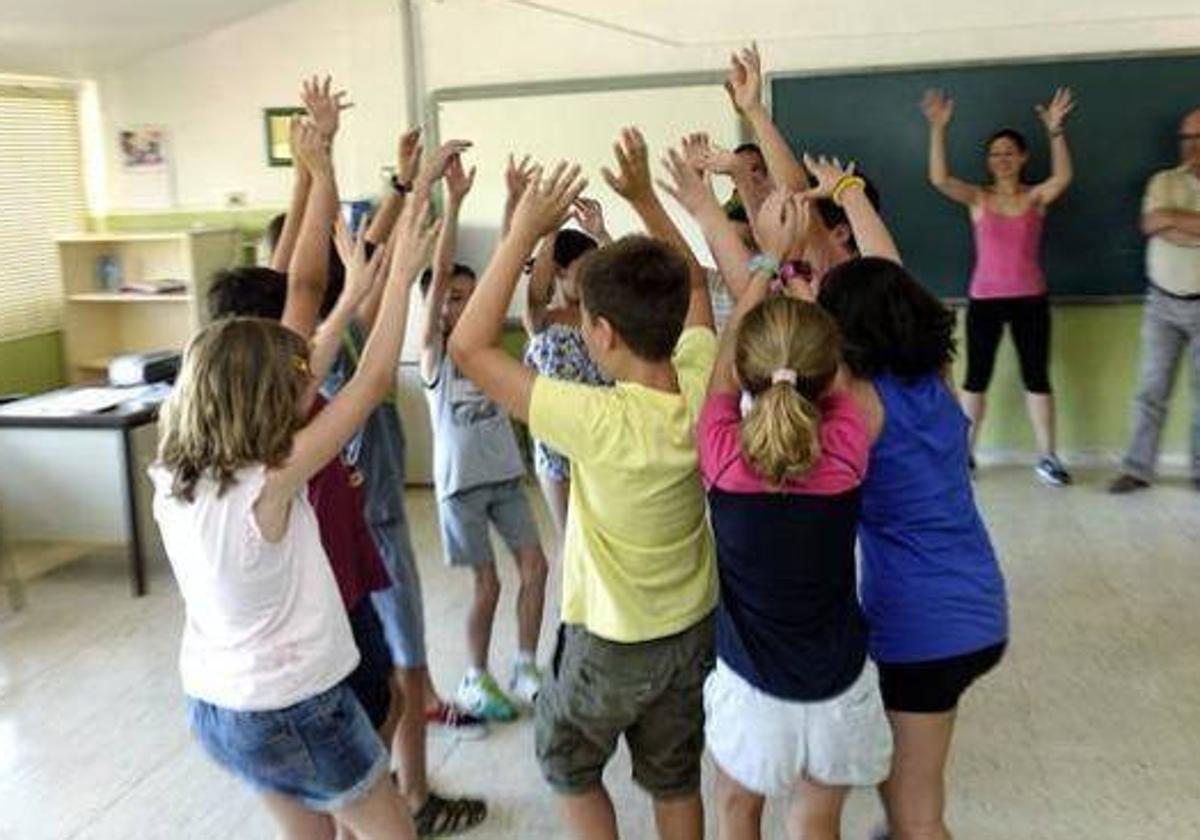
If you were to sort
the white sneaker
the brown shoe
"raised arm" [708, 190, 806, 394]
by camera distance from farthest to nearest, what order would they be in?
the brown shoe < the white sneaker < "raised arm" [708, 190, 806, 394]

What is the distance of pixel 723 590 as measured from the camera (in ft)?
6.09

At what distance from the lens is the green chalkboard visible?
17.4 feet

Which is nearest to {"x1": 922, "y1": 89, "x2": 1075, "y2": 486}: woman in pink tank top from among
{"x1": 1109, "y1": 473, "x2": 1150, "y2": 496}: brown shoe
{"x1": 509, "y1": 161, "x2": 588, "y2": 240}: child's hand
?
{"x1": 1109, "y1": 473, "x2": 1150, "y2": 496}: brown shoe

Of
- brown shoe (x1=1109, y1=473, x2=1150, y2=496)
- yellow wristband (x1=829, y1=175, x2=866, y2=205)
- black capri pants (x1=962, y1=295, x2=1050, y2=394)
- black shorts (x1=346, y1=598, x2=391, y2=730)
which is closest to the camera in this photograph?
black shorts (x1=346, y1=598, x2=391, y2=730)

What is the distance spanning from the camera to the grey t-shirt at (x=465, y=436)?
3.12 metres

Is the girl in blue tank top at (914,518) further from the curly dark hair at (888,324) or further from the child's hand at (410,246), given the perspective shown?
the child's hand at (410,246)

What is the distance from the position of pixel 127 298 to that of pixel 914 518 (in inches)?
199

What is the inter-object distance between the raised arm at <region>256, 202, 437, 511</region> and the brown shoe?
405cm

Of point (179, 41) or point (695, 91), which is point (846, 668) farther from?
point (179, 41)

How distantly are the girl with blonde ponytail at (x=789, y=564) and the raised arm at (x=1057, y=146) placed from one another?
3.86 m

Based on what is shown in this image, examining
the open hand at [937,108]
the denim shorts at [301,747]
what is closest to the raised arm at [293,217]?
the denim shorts at [301,747]

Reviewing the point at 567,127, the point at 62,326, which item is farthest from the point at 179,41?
the point at 567,127

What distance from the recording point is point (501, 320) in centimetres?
188

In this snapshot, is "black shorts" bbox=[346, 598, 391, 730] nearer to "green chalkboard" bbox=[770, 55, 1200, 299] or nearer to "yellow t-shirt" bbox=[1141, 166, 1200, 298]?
"green chalkboard" bbox=[770, 55, 1200, 299]
